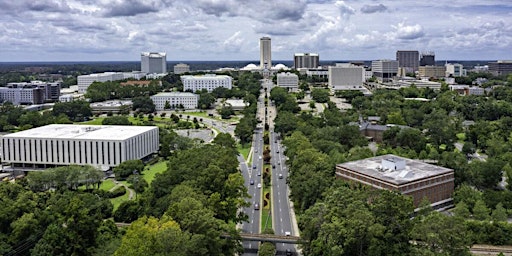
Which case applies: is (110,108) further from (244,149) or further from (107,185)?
(107,185)

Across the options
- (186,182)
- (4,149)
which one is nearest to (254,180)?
(186,182)

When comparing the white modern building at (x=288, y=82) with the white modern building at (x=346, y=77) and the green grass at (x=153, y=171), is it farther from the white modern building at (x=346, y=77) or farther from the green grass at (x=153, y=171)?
the green grass at (x=153, y=171)

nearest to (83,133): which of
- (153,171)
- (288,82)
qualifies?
(153,171)

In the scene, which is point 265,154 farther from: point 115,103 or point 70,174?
point 115,103

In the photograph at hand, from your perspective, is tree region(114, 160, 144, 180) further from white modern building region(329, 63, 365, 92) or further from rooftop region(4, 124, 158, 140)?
white modern building region(329, 63, 365, 92)

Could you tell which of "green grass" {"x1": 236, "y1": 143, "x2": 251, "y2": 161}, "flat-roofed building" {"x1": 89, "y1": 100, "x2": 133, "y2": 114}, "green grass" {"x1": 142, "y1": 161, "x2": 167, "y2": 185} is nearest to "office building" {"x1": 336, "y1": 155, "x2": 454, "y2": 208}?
"green grass" {"x1": 236, "y1": 143, "x2": 251, "y2": 161}

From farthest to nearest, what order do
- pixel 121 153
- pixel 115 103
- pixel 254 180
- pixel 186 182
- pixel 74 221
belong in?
pixel 115 103
pixel 121 153
pixel 254 180
pixel 186 182
pixel 74 221
